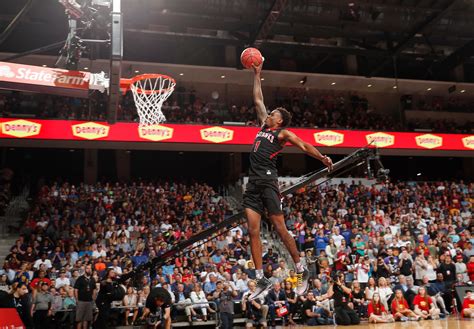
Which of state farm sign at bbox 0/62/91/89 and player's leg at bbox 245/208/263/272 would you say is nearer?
player's leg at bbox 245/208/263/272

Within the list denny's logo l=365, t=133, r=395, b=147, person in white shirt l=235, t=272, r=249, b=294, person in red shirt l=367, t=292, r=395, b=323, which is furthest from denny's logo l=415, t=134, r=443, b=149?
person in white shirt l=235, t=272, r=249, b=294

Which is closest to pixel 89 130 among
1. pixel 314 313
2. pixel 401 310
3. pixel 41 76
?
pixel 41 76

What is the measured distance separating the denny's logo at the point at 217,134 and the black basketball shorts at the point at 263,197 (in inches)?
510

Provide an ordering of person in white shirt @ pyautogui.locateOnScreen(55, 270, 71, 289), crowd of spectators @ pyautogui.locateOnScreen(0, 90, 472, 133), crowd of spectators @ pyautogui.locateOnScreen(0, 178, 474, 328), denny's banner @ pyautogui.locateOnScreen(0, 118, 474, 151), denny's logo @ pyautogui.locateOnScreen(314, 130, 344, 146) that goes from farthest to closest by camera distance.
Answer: denny's logo @ pyautogui.locateOnScreen(314, 130, 344, 146), crowd of spectators @ pyautogui.locateOnScreen(0, 90, 472, 133), denny's banner @ pyautogui.locateOnScreen(0, 118, 474, 151), crowd of spectators @ pyautogui.locateOnScreen(0, 178, 474, 328), person in white shirt @ pyautogui.locateOnScreen(55, 270, 71, 289)

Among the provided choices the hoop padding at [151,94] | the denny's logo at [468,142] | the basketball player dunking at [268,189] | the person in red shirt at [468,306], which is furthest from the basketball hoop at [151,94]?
the denny's logo at [468,142]

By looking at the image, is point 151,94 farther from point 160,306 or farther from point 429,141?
point 429,141

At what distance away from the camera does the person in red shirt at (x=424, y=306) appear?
12.3 m

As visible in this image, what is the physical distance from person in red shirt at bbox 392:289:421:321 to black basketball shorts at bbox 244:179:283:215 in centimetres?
857

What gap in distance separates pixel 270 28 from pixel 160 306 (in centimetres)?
1245

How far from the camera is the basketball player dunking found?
202 inches

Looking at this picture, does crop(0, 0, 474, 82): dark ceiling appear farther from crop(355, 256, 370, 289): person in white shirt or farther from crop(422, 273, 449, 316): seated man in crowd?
crop(422, 273, 449, 316): seated man in crowd

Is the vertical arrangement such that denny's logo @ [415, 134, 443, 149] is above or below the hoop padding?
above

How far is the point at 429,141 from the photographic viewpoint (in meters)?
20.7

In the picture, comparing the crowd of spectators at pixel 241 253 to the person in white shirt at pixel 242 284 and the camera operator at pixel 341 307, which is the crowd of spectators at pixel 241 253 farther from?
Answer: the camera operator at pixel 341 307
